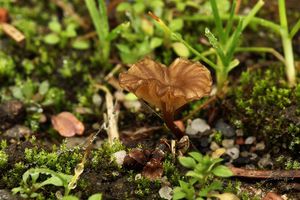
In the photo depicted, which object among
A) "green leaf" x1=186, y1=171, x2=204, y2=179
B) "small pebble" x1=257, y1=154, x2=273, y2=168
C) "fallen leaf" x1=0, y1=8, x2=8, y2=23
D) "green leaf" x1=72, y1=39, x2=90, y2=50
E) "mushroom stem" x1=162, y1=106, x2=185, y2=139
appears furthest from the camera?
"fallen leaf" x1=0, y1=8, x2=8, y2=23

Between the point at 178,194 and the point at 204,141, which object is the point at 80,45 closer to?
the point at 204,141

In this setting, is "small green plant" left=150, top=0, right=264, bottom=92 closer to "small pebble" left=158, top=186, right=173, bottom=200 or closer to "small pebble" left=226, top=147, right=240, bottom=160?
"small pebble" left=226, top=147, right=240, bottom=160

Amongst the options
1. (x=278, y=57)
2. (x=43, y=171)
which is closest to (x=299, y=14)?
(x=278, y=57)

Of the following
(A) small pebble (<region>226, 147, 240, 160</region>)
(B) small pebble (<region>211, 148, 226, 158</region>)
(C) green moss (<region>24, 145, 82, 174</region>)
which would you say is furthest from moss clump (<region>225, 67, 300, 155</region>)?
(C) green moss (<region>24, 145, 82, 174</region>)

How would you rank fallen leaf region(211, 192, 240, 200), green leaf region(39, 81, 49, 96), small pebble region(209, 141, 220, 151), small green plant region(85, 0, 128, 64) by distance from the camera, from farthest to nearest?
green leaf region(39, 81, 49, 96) < small green plant region(85, 0, 128, 64) < small pebble region(209, 141, 220, 151) < fallen leaf region(211, 192, 240, 200)

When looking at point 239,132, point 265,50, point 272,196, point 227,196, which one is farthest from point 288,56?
point 227,196

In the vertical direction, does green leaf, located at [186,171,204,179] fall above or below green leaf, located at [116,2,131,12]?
below
